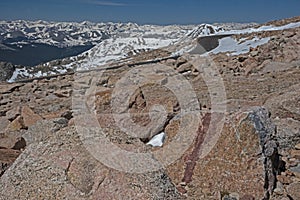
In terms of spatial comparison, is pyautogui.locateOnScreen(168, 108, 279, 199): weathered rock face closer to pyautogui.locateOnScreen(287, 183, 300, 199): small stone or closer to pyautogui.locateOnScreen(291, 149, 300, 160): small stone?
pyautogui.locateOnScreen(287, 183, 300, 199): small stone

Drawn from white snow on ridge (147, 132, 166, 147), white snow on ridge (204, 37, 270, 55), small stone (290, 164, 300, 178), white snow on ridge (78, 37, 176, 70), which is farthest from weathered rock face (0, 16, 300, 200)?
white snow on ridge (78, 37, 176, 70)

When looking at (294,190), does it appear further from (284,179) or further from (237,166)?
(237,166)

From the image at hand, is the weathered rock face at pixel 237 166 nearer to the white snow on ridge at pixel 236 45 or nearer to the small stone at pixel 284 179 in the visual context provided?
the small stone at pixel 284 179

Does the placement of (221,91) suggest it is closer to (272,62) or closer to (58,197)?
(272,62)

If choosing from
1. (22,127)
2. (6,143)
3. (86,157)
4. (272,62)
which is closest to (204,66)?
(272,62)

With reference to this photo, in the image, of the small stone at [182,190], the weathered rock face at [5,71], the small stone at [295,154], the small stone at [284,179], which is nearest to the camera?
the small stone at [182,190]

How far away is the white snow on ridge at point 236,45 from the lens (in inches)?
1005

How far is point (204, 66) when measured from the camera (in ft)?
63.5

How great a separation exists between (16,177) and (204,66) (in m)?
15.7

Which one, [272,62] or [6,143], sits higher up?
[272,62]

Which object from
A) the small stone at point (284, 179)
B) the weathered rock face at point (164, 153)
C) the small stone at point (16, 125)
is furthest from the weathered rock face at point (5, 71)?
the small stone at point (284, 179)

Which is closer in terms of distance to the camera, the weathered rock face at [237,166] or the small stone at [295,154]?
the weathered rock face at [237,166]

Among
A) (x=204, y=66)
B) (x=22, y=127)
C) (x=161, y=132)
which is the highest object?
(x=204, y=66)

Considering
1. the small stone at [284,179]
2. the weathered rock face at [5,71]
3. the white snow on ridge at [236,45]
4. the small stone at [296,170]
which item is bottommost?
the weathered rock face at [5,71]
